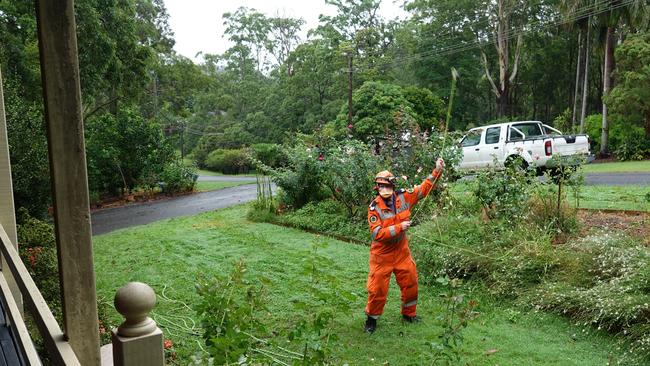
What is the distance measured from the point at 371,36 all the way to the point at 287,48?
10480mm

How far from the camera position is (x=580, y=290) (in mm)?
5172

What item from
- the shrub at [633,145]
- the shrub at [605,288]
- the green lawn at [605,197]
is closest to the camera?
the shrub at [605,288]

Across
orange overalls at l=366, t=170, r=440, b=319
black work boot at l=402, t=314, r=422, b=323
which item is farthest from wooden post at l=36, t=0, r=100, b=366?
black work boot at l=402, t=314, r=422, b=323

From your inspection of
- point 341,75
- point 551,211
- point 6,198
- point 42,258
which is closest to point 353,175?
point 551,211

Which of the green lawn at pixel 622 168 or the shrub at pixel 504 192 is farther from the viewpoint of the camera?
the green lawn at pixel 622 168

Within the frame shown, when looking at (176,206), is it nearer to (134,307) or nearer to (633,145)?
(134,307)

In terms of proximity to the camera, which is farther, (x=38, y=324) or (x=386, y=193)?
(x=386, y=193)

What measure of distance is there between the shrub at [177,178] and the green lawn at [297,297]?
7.76m

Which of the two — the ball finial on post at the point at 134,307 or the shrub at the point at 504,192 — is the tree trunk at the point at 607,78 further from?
the ball finial on post at the point at 134,307

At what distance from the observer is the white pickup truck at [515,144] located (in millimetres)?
12375

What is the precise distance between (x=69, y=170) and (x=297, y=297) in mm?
4707

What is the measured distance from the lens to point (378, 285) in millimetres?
4984

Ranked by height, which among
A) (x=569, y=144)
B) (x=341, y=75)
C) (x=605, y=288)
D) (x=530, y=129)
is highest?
(x=341, y=75)

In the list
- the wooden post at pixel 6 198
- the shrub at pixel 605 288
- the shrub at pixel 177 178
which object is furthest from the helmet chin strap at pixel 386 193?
the shrub at pixel 177 178
